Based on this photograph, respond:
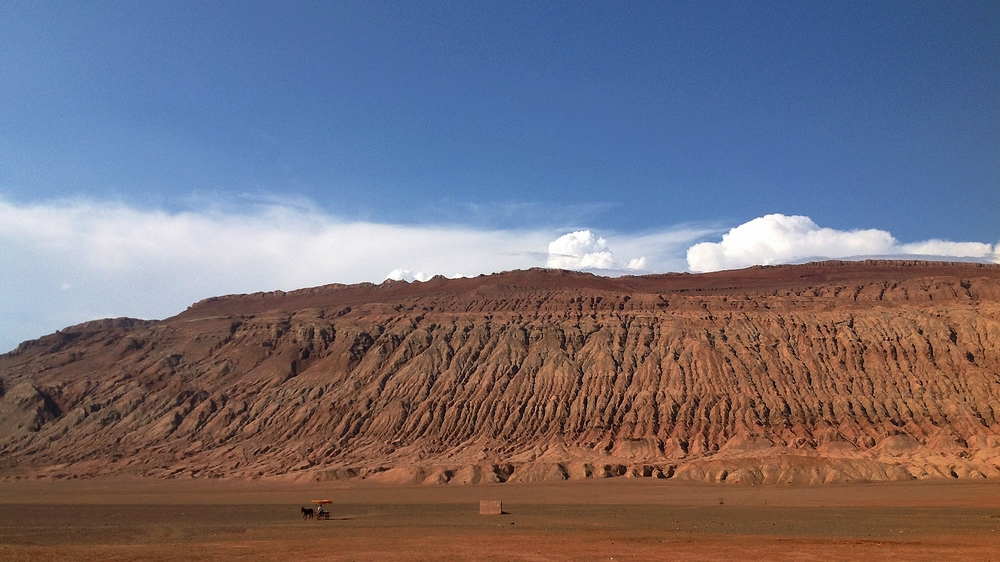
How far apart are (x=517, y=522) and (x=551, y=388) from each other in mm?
40515

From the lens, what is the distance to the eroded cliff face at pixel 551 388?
66.1 m

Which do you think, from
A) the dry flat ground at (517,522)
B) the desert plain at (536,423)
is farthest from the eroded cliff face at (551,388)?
the dry flat ground at (517,522)

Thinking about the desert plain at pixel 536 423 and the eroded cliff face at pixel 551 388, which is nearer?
the desert plain at pixel 536 423

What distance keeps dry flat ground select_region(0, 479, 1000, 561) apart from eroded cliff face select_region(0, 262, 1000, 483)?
6.56 meters

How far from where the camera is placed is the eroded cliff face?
217ft

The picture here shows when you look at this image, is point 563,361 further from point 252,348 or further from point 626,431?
point 252,348

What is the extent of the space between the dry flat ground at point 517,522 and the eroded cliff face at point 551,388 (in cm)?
656

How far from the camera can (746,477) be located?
57.8 m

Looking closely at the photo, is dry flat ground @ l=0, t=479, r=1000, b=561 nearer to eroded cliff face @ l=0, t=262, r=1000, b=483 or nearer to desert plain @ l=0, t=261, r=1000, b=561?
desert plain @ l=0, t=261, r=1000, b=561

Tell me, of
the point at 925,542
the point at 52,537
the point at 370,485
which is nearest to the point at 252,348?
the point at 370,485

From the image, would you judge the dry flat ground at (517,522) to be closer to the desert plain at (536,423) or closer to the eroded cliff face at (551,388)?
the desert plain at (536,423)

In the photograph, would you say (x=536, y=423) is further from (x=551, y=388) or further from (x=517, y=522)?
(x=517, y=522)

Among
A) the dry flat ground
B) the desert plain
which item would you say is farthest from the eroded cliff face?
the dry flat ground

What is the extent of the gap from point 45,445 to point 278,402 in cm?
2519
